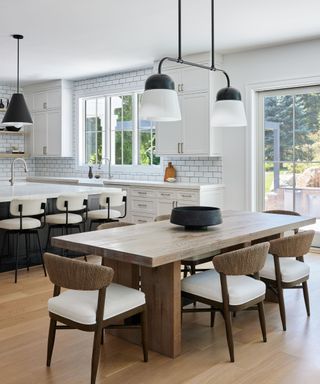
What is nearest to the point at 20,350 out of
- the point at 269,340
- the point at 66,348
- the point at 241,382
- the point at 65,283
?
the point at 66,348

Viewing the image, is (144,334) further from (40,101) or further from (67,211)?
A: (40,101)

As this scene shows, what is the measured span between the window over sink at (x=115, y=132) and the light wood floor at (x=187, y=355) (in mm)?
4554

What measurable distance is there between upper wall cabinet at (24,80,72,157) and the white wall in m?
Answer: 3.44

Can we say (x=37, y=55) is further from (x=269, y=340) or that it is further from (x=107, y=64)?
(x=269, y=340)

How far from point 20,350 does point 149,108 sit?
71.9 inches

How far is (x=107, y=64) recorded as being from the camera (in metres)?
7.30

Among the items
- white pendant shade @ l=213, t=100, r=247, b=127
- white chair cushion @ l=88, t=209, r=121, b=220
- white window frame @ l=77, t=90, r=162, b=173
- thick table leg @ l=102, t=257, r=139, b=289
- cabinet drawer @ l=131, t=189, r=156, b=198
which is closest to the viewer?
thick table leg @ l=102, t=257, r=139, b=289

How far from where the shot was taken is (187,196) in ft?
21.2

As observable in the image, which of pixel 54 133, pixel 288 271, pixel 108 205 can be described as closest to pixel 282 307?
pixel 288 271

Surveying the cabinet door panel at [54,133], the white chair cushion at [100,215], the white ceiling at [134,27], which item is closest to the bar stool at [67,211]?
the white chair cushion at [100,215]

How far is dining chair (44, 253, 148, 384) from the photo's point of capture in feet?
8.13

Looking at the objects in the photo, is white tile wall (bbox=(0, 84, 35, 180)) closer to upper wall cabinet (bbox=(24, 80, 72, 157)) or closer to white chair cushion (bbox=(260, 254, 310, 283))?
upper wall cabinet (bbox=(24, 80, 72, 157))

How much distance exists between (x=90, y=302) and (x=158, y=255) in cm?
48

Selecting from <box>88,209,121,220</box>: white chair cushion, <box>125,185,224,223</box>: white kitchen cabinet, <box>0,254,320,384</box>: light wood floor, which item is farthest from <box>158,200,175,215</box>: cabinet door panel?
<box>0,254,320,384</box>: light wood floor
